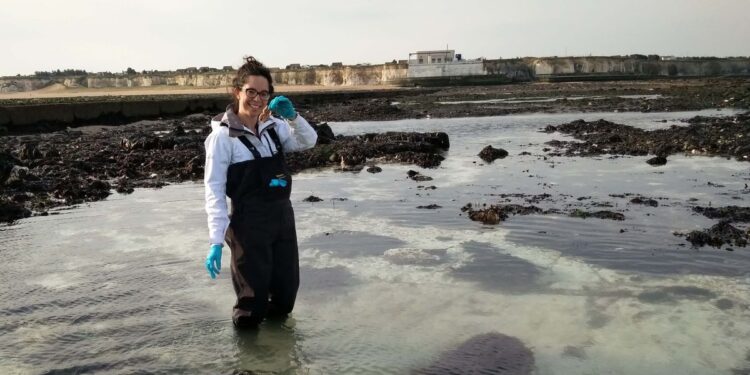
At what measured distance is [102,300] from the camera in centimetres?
509

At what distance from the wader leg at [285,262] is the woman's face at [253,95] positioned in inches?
27.8

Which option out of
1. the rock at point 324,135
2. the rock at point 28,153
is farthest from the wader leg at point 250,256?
the rock at point 324,135

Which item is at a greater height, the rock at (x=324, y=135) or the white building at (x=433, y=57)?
the white building at (x=433, y=57)

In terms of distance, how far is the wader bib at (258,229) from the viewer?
385 centimetres

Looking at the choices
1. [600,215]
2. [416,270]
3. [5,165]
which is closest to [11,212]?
[5,165]

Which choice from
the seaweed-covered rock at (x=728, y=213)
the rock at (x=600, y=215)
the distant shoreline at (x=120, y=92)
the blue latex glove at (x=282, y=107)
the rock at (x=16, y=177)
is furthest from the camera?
the distant shoreline at (x=120, y=92)

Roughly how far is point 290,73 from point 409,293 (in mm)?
96273

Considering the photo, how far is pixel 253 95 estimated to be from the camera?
3859 mm

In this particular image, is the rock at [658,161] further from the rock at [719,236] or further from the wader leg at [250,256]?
the wader leg at [250,256]

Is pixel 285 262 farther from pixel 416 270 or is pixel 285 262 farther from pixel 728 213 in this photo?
pixel 728 213

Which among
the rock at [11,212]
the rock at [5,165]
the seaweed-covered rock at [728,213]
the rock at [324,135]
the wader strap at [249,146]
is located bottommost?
the rock at [11,212]

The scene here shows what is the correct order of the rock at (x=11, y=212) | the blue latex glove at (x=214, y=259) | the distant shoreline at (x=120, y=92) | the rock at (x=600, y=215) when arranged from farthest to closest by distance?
the distant shoreline at (x=120, y=92)
the rock at (x=11, y=212)
the rock at (x=600, y=215)
the blue latex glove at (x=214, y=259)

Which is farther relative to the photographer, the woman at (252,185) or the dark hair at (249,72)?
the dark hair at (249,72)

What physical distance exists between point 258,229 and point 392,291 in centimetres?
183
